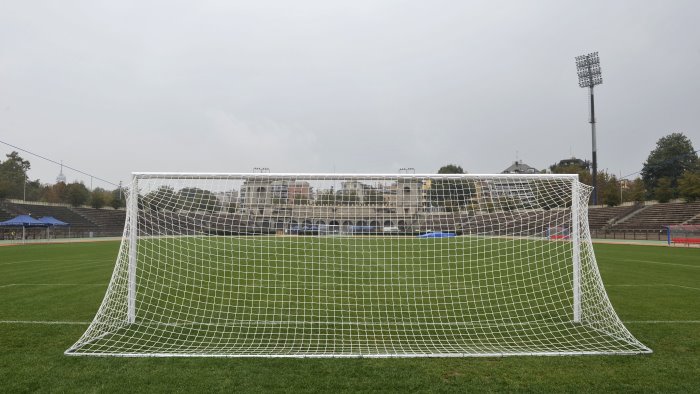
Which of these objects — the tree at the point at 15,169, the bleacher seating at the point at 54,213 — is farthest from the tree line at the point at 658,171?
the tree at the point at 15,169

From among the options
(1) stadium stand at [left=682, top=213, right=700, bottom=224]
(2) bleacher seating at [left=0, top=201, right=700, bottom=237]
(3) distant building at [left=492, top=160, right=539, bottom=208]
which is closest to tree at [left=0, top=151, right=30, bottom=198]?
(2) bleacher seating at [left=0, top=201, right=700, bottom=237]

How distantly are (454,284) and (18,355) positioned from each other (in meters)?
7.44

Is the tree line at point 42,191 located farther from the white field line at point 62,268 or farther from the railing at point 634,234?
the railing at point 634,234

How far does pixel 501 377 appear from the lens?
400 cm

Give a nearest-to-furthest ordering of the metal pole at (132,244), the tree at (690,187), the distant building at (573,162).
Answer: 1. the metal pole at (132,244)
2. the tree at (690,187)
3. the distant building at (573,162)

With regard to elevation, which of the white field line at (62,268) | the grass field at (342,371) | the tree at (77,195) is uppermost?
the tree at (77,195)

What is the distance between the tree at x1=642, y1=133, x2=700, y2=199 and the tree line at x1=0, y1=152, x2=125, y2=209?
6859cm

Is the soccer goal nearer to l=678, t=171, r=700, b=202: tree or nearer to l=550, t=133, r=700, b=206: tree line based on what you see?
l=678, t=171, r=700, b=202: tree

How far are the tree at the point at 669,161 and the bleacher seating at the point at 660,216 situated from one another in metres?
21.7

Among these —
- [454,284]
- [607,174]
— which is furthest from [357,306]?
[607,174]

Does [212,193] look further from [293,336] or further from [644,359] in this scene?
[644,359]

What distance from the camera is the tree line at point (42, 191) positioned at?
52562mm

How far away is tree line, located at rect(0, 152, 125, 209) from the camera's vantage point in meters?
52.6

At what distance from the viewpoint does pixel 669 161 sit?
60.3 metres
